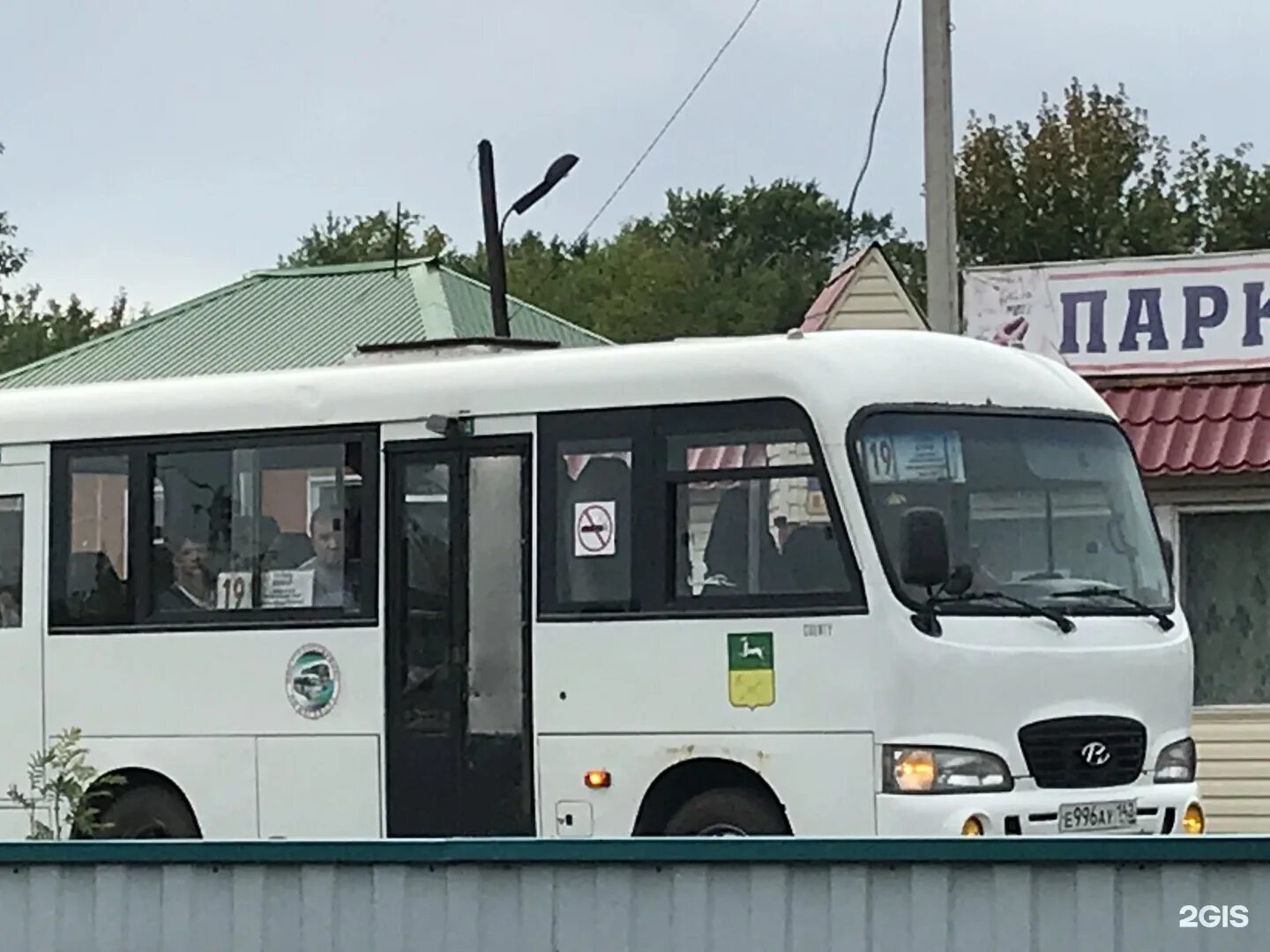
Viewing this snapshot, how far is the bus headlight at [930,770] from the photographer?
39.5 ft

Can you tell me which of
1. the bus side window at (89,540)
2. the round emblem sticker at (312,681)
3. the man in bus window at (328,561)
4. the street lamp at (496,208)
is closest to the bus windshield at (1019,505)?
the man in bus window at (328,561)

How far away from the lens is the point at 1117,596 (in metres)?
12.8

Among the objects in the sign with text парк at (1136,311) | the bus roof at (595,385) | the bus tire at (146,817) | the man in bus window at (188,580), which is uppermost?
the sign with text парк at (1136,311)

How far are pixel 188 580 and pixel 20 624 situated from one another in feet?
3.58

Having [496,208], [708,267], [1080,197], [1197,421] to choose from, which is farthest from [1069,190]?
[1197,421]

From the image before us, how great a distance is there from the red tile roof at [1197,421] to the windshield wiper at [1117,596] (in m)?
5.24

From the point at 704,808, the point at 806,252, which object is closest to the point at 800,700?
the point at 704,808

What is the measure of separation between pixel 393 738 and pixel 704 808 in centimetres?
175

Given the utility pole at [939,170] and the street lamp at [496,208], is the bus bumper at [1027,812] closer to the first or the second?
the utility pole at [939,170]

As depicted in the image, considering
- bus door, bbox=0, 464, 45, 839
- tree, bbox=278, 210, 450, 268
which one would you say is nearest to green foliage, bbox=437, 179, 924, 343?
tree, bbox=278, 210, 450, 268

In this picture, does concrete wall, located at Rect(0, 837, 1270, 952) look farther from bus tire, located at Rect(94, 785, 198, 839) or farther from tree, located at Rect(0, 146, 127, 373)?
tree, located at Rect(0, 146, 127, 373)

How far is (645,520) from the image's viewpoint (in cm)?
1284

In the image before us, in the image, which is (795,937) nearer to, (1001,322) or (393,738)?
(393,738)

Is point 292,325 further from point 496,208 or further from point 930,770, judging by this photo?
point 930,770
